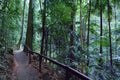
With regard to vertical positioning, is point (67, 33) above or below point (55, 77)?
above

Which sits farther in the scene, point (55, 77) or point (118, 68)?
point (118, 68)

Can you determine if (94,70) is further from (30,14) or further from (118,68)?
(30,14)

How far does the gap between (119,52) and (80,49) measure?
10.4 m

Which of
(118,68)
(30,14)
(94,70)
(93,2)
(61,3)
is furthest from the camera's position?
(30,14)

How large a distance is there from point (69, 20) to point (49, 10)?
1727mm

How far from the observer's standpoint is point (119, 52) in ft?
68.2

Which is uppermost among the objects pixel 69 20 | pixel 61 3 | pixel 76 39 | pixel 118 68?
pixel 61 3

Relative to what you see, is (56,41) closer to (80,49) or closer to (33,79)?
(80,49)

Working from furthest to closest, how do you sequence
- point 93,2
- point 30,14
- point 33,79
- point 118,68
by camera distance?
point 30,14
point 93,2
point 118,68
point 33,79

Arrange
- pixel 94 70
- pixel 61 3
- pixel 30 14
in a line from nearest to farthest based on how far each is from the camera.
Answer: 1. pixel 94 70
2. pixel 61 3
3. pixel 30 14

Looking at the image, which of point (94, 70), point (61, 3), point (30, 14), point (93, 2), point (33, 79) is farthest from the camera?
point (30, 14)

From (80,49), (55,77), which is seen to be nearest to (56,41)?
(80,49)

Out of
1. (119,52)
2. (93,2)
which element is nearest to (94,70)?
(93,2)

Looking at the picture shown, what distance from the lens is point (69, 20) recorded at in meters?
14.0
